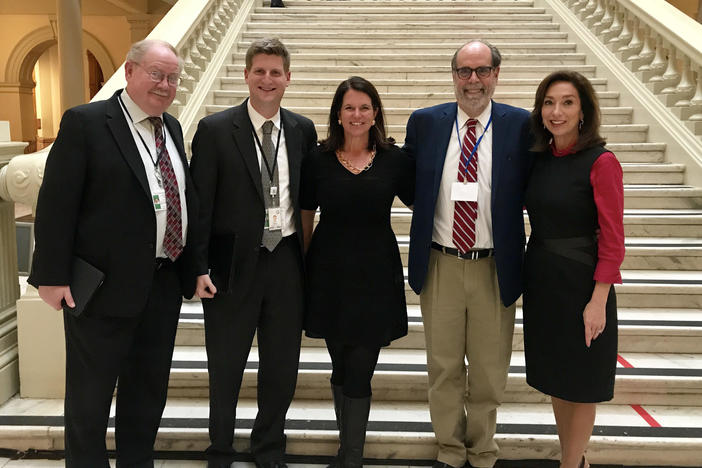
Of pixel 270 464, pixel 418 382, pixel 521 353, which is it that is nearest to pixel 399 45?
pixel 521 353

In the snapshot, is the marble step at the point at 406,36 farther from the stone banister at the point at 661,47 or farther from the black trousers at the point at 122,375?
the black trousers at the point at 122,375

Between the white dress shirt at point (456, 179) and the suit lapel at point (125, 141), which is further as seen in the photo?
the white dress shirt at point (456, 179)

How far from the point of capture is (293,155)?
2514mm

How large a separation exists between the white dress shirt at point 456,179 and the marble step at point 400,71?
416 cm

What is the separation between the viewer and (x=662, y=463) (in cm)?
281

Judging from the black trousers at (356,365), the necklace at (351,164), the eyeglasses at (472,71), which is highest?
the eyeglasses at (472,71)

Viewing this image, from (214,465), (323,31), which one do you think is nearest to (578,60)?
(323,31)

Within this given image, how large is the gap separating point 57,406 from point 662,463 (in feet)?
9.96

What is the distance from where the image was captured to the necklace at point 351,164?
246 centimetres

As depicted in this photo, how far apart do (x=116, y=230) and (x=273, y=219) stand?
2.00 ft

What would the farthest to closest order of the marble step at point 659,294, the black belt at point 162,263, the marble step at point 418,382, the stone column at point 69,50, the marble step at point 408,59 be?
the stone column at point 69,50 → the marble step at point 408,59 → the marble step at point 659,294 → the marble step at point 418,382 → the black belt at point 162,263

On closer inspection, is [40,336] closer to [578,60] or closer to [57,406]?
[57,406]

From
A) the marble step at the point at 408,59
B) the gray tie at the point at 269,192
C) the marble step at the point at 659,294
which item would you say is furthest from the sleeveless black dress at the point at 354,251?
the marble step at the point at 408,59

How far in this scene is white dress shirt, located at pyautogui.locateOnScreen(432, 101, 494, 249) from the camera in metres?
2.46
